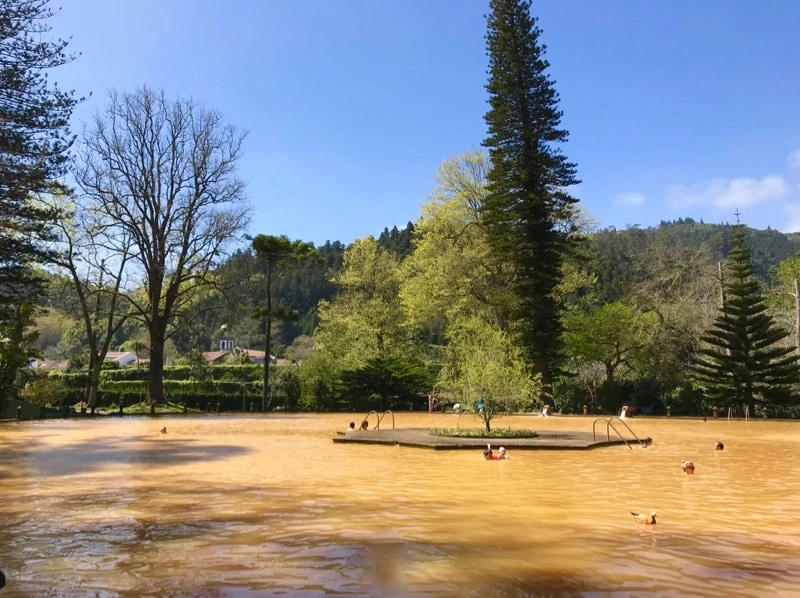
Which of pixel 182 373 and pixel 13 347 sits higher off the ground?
pixel 13 347

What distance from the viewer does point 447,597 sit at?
14.5 ft

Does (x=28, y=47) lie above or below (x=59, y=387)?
above

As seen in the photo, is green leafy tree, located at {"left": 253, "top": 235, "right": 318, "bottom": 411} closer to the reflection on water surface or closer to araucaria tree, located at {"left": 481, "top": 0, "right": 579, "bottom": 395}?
araucaria tree, located at {"left": 481, "top": 0, "right": 579, "bottom": 395}

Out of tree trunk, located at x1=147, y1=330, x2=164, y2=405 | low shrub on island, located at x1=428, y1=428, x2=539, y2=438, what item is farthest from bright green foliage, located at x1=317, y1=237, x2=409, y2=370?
low shrub on island, located at x1=428, y1=428, x2=539, y2=438

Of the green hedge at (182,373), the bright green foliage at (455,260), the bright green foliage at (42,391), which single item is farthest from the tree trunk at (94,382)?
the bright green foliage at (455,260)

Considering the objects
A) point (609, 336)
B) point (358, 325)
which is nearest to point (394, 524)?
point (609, 336)

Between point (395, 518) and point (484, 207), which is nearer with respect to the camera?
point (395, 518)

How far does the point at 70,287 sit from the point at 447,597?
32.1 m

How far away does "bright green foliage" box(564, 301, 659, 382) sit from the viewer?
105 ft

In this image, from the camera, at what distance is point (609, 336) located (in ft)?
105

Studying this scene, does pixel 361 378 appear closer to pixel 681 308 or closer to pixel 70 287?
pixel 70 287

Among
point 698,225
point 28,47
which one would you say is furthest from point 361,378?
point 698,225

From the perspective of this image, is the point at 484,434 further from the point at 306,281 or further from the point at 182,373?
the point at 306,281

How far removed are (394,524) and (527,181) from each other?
83.3ft
